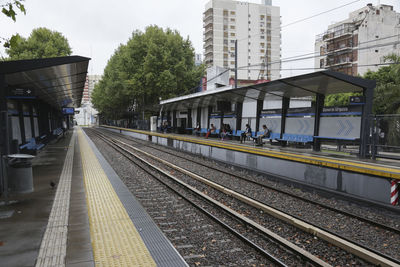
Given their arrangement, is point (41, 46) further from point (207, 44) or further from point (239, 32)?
point (239, 32)

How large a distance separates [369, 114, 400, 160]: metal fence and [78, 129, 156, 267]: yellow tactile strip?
8871 mm

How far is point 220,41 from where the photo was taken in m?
81.3

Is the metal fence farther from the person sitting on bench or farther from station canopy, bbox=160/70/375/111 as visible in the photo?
the person sitting on bench

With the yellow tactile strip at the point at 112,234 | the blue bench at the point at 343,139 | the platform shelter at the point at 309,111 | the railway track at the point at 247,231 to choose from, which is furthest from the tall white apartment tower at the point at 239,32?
the yellow tactile strip at the point at 112,234

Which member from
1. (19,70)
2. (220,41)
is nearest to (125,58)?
(19,70)

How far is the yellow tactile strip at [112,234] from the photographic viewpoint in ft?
13.7

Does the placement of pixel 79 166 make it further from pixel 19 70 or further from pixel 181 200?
pixel 181 200

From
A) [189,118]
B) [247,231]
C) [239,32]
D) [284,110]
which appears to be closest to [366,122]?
[284,110]

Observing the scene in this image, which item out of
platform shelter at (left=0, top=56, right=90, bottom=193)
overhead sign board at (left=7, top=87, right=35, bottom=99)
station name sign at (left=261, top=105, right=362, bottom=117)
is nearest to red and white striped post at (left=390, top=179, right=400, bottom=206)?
station name sign at (left=261, top=105, right=362, bottom=117)

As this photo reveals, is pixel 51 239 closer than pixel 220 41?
Yes

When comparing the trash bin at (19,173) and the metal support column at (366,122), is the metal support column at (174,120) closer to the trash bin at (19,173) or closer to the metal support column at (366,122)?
the metal support column at (366,122)

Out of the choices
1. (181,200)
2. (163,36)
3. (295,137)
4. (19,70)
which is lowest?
(181,200)

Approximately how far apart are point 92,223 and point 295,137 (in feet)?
40.7

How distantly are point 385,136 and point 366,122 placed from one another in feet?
4.02
